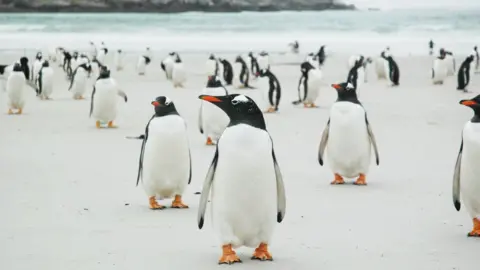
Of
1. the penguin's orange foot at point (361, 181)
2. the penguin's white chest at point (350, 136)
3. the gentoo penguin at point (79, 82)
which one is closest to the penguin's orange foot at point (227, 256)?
the penguin's white chest at point (350, 136)

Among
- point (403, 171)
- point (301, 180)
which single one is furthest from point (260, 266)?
point (403, 171)

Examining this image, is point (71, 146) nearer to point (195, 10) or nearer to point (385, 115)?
point (385, 115)

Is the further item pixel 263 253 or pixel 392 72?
pixel 392 72

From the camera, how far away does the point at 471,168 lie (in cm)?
553

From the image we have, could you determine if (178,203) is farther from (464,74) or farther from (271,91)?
(464,74)

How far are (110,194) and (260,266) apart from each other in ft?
8.77

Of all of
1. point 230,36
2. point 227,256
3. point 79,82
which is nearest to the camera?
point 227,256

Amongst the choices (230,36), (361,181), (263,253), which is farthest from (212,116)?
(230,36)

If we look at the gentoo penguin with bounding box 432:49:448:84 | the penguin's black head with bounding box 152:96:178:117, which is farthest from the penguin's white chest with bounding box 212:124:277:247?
the gentoo penguin with bounding box 432:49:448:84

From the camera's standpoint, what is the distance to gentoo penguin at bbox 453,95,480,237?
546 cm

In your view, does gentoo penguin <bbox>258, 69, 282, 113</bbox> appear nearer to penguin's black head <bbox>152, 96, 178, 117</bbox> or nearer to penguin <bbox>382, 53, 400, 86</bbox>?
penguin <bbox>382, 53, 400, 86</bbox>

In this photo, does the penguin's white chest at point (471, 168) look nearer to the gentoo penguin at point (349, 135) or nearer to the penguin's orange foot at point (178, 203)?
the gentoo penguin at point (349, 135)

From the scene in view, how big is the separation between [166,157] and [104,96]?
537 cm

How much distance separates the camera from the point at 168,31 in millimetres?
66812
